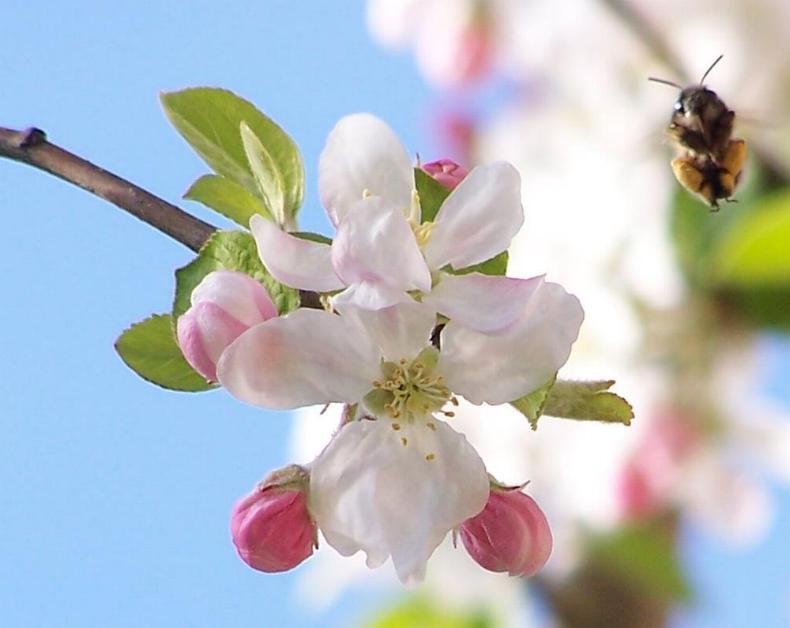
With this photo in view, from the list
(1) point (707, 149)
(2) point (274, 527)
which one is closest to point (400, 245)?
(2) point (274, 527)

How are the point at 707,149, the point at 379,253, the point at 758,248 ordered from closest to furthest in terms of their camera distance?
the point at 379,253 → the point at 707,149 → the point at 758,248

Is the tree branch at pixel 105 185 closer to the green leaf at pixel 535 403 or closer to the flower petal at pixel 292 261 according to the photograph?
the flower petal at pixel 292 261

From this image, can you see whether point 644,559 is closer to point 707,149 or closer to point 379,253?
point 707,149

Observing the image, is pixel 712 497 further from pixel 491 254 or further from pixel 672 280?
pixel 491 254

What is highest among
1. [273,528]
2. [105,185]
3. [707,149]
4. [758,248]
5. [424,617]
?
[758,248]

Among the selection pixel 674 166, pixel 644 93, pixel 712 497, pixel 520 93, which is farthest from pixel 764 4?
pixel 674 166

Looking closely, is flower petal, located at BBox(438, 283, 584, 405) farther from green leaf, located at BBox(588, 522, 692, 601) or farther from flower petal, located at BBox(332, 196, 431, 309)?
green leaf, located at BBox(588, 522, 692, 601)

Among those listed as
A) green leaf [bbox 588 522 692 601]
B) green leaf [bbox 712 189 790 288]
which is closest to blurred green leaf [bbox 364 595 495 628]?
green leaf [bbox 588 522 692 601]
